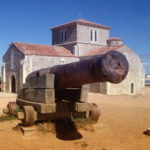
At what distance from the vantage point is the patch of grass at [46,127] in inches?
213

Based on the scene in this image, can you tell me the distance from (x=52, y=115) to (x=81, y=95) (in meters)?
0.88

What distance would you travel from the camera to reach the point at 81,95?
17.8 ft

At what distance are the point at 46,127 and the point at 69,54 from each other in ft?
62.9

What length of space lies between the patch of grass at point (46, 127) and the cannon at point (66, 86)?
0.15 metres

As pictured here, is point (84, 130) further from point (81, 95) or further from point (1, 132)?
point (1, 132)

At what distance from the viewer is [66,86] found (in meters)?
4.87

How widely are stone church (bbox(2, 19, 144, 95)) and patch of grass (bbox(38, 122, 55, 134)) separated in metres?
15.1

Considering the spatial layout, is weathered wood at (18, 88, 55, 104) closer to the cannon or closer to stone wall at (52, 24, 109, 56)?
the cannon

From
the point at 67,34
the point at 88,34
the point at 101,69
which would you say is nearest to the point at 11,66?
the point at 67,34

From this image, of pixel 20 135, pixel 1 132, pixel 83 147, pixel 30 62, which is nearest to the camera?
pixel 83 147

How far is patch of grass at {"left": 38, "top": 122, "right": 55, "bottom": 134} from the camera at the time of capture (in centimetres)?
541

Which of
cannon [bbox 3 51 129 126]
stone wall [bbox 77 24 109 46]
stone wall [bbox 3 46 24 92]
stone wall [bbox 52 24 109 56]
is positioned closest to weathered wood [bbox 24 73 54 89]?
cannon [bbox 3 51 129 126]

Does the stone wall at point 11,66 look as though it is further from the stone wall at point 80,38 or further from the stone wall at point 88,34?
the stone wall at point 88,34

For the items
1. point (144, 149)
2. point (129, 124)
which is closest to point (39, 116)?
point (144, 149)
